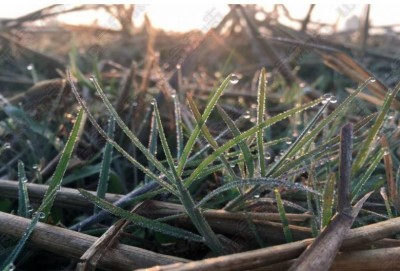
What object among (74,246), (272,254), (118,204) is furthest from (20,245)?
(272,254)

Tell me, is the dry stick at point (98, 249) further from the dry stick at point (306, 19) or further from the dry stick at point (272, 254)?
the dry stick at point (306, 19)

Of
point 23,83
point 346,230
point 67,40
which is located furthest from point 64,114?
point 67,40

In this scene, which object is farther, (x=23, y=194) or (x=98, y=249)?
(x=23, y=194)

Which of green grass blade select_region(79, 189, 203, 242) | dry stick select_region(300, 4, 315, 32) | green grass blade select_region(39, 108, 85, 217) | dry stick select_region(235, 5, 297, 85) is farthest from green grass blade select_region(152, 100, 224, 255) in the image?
dry stick select_region(300, 4, 315, 32)

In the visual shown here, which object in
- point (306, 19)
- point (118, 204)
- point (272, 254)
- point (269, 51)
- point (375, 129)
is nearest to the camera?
point (272, 254)

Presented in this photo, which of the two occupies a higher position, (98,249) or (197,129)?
(197,129)

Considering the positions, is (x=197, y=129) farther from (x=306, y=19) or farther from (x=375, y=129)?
(x=306, y=19)

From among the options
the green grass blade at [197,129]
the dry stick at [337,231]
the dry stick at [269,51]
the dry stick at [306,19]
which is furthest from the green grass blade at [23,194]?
the dry stick at [306,19]
